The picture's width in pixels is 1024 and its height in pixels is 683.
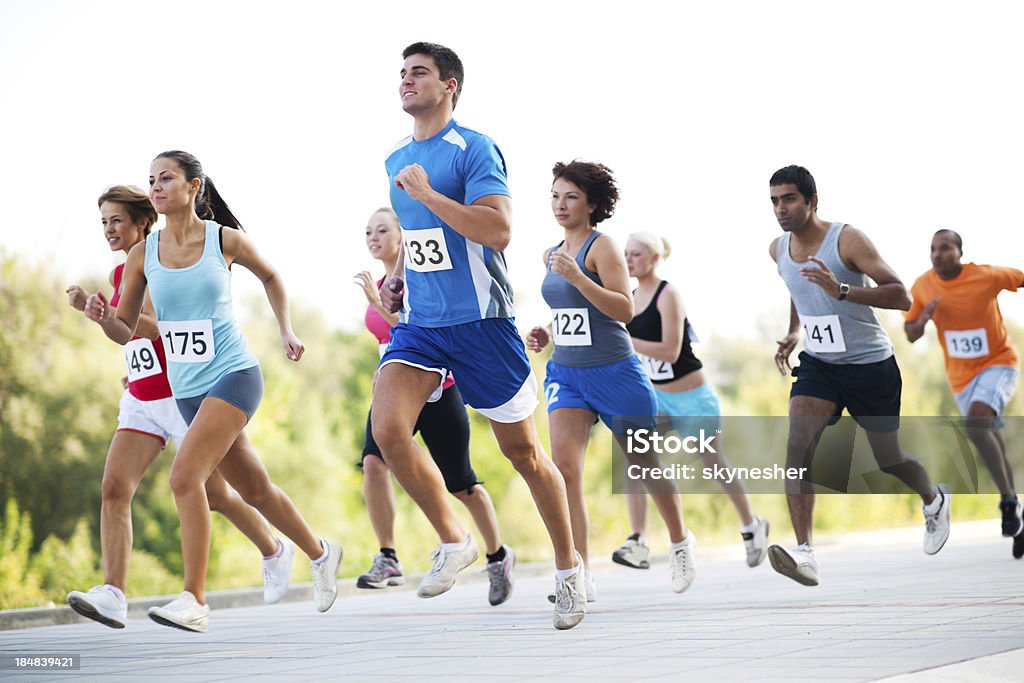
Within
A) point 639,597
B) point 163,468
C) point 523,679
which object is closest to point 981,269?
point 639,597

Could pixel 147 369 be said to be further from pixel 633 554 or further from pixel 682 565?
pixel 633 554

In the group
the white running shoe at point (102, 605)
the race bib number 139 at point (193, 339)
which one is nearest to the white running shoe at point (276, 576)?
the white running shoe at point (102, 605)

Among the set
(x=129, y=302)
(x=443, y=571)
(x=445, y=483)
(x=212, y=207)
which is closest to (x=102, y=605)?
(x=129, y=302)

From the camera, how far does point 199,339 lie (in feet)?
21.1

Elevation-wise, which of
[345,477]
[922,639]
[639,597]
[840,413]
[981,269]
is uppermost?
[981,269]

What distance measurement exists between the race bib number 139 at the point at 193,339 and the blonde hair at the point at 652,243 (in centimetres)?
409

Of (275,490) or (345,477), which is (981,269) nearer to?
(275,490)

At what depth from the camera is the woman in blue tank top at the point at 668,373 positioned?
936cm

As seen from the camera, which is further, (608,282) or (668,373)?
(668,373)

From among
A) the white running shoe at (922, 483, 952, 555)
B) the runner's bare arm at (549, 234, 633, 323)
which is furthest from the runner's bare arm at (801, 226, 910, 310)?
the white running shoe at (922, 483, 952, 555)

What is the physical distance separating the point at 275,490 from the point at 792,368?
3028mm

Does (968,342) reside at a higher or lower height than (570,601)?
higher

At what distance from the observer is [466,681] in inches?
172

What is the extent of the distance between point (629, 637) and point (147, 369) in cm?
286
